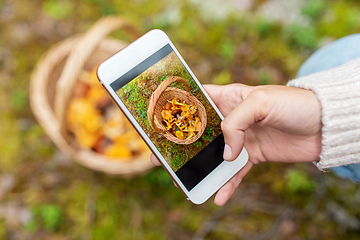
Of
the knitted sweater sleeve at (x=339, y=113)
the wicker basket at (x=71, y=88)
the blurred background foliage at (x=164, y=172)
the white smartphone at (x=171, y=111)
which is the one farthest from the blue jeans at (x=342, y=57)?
the wicker basket at (x=71, y=88)

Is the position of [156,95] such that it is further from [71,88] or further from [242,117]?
[71,88]

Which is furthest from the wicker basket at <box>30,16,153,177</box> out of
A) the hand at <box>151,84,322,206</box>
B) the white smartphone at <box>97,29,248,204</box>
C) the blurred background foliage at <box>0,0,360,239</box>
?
the hand at <box>151,84,322,206</box>

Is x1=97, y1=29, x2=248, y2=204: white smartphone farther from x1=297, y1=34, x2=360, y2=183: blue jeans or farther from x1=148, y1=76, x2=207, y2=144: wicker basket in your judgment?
x1=297, y1=34, x2=360, y2=183: blue jeans

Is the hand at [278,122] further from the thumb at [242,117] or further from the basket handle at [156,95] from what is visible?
the basket handle at [156,95]

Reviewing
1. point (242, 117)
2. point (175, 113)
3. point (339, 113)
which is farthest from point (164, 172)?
point (339, 113)

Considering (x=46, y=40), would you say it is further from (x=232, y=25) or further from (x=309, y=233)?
(x=309, y=233)
